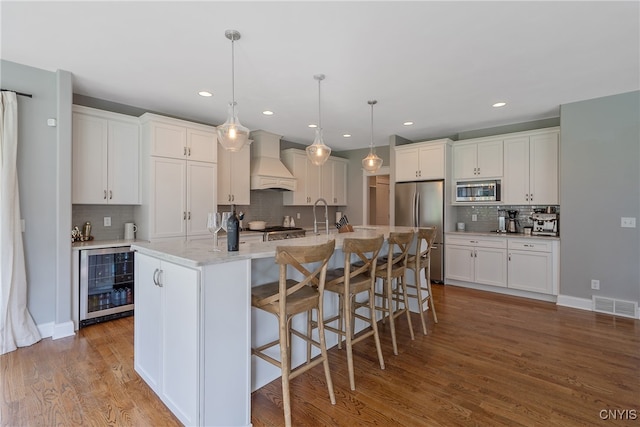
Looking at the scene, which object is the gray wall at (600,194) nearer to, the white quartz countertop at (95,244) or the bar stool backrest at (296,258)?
the bar stool backrest at (296,258)

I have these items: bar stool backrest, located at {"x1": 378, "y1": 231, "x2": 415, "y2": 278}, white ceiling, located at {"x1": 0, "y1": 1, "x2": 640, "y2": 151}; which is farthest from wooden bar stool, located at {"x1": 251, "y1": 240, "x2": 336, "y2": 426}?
white ceiling, located at {"x1": 0, "y1": 1, "x2": 640, "y2": 151}

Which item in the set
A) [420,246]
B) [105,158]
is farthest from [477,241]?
[105,158]

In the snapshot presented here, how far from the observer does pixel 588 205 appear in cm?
383

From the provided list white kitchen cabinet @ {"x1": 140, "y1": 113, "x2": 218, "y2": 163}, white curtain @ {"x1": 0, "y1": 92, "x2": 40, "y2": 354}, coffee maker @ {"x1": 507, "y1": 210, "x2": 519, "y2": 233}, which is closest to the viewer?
white curtain @ {"x1": 0, "y1": 92, "x2": 40, "y2": 354}

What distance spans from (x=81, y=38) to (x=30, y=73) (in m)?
0.96

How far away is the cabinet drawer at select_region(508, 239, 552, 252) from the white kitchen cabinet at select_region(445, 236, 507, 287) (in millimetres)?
115

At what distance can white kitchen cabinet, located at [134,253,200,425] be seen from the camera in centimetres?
168

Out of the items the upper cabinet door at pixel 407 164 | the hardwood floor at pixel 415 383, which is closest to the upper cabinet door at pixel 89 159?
the hardwood floor at pixel 415 383

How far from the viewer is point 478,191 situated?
5.02 metres

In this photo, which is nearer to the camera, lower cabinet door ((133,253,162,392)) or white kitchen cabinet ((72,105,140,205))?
lower cabinet door ((133,253,162,392))

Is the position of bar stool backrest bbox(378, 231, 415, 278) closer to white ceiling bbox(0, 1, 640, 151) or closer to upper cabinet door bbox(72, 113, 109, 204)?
white ceiling bbox(0, 1, 640, 151)

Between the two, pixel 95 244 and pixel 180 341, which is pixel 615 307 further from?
pixel 95 244

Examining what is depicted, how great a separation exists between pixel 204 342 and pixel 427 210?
4.39 meters

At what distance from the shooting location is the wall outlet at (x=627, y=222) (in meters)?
3.57
